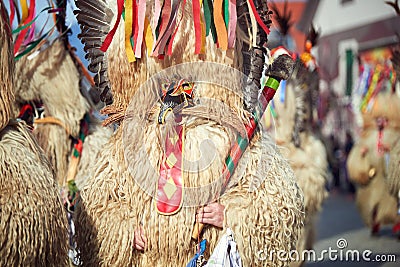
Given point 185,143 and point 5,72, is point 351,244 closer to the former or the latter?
point 185,143

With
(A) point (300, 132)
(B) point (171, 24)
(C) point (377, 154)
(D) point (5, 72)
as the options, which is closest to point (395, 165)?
(A) point (300, 132)

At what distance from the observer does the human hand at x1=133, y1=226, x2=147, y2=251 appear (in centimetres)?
329

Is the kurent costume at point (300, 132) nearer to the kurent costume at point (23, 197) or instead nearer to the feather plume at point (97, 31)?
the feather plume at point (97, 31)

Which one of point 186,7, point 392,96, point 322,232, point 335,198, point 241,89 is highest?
point 186,7

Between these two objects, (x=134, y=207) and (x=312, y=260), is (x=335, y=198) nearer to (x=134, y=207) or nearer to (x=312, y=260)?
(x=312, y=260)

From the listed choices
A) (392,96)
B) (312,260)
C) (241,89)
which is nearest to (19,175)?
(241,89)

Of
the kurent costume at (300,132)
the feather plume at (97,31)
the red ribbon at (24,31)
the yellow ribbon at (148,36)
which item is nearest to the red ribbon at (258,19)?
the yellow ribbon at (148,36)

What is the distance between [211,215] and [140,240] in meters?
0.38

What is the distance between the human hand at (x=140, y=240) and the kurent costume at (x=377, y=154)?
513cm

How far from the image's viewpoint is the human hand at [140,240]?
329cm

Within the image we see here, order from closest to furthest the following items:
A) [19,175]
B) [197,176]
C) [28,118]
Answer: [19,175]
[197,176]
[28,118]

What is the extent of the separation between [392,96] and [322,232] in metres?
2.09

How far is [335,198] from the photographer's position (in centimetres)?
1366

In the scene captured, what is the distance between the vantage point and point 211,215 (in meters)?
3.23
